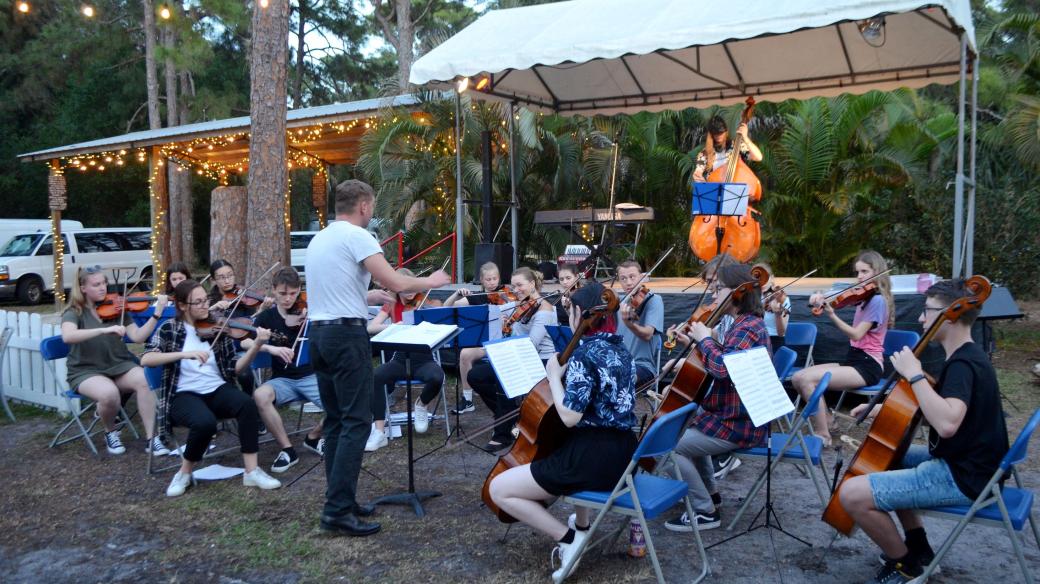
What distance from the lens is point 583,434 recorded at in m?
3.27

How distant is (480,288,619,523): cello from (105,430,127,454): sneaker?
3358 mm

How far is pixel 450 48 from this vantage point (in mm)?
7723

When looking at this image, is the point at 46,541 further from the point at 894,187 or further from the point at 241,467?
the point at 894,187

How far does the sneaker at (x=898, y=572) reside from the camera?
312 cm

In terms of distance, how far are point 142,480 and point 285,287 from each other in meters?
1.49

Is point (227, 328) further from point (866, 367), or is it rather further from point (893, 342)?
point (893, 342)

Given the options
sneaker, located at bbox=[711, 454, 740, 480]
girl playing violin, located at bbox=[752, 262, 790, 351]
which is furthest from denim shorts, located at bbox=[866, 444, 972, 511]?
girl playing violin, located at bbox=[752, 262, 790, 351]

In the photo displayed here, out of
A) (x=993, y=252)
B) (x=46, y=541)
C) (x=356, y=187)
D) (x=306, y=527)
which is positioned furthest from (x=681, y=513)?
(x=993, y=252)

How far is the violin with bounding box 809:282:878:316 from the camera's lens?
5.32m

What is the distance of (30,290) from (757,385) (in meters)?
17.1

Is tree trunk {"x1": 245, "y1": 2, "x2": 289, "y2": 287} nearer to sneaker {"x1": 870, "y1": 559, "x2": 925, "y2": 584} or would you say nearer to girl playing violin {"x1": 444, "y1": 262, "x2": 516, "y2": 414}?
girl playing violin {"x1": 444, "y1": 262, "x2": 516, "y2": 414}

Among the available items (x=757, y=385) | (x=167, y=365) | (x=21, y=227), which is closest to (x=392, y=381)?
(x=167, y=365)

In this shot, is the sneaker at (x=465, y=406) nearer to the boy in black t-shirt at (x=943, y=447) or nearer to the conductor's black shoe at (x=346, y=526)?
the conductor's black shoe at (x=346, y=526)

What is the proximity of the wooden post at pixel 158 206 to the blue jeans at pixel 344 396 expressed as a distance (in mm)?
12564
